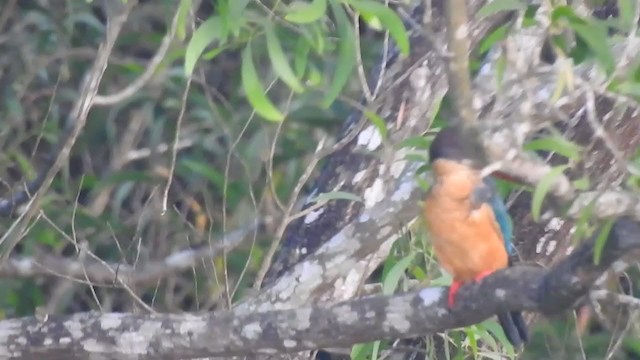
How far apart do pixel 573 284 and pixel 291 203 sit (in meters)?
1.06

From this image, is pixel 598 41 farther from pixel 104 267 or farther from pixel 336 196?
pixel 104 267

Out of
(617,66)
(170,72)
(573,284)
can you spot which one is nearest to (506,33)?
(617,66)

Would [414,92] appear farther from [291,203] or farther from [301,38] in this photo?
[301,38]

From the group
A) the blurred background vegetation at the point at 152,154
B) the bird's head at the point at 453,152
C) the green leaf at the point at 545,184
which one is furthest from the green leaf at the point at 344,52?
the blurred background vegetation at the point at 152,154

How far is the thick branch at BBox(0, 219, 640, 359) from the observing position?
196 centimetres

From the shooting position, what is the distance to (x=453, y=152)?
239cm

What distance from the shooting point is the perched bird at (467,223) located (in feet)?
8.16

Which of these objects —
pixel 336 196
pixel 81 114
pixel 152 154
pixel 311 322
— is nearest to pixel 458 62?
pixel 311 322

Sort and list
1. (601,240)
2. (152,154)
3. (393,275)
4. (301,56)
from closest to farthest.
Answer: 1. (601,240)
2. (301,56)
3. (393,275)
4. (152,154)

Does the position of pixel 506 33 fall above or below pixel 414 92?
above

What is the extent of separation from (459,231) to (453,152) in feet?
0.74

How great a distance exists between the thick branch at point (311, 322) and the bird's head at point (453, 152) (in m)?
0.25

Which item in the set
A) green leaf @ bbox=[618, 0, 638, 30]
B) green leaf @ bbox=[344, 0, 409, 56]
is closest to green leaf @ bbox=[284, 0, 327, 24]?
green leaf @ bbox=[344, 0, 409, 56]

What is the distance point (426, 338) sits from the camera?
3.14 metres
